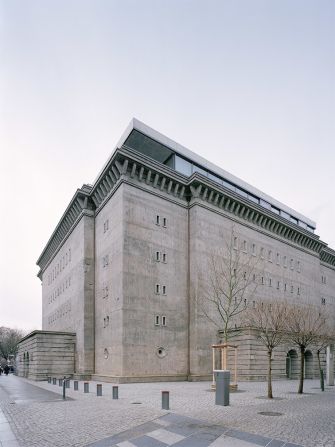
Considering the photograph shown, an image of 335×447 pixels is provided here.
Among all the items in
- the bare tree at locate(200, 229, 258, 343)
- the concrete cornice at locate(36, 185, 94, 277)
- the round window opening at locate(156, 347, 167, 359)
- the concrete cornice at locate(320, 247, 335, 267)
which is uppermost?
the concrete cornice at locate(36, 185, 94, 277)

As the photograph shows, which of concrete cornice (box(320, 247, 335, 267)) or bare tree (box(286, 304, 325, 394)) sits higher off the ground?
concrete cornice (box(320, 247, 335, 267))

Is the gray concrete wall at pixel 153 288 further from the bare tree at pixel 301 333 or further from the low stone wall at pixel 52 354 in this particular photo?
the low stone wall at pixel 52 354

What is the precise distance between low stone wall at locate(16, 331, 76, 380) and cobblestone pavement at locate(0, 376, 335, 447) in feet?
73.5

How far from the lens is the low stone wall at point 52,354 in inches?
1623

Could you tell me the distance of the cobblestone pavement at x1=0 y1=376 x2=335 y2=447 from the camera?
11039 millimetres

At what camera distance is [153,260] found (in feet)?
121

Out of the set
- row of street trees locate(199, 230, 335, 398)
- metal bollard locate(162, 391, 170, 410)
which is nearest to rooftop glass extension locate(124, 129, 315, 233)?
row of street trees locate(199, 230, 335, 398)

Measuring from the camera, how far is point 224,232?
43594mm

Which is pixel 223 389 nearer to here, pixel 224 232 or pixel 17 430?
pixel 17 430

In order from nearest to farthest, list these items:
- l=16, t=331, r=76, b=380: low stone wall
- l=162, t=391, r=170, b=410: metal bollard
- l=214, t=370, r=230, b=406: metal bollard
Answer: l=162, t=391, r=170, b=410: metal bollard < l=214, t=370, r=230, b=406: metal bollard < l=16, t=331, r=76, b=380: low stone wall

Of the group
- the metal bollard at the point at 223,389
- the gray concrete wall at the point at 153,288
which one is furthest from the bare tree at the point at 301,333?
the gray concrete wall at the point at 153,288

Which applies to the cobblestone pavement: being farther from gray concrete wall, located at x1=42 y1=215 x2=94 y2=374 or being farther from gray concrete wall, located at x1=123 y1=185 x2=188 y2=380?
gray concrete wall, located at x1=42 y1=215 x2=94 y2=374

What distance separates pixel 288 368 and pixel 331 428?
28.7 metres

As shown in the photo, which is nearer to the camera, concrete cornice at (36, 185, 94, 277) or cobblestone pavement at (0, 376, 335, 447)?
cobblestone pavement at (0, 376, 335, 447)
